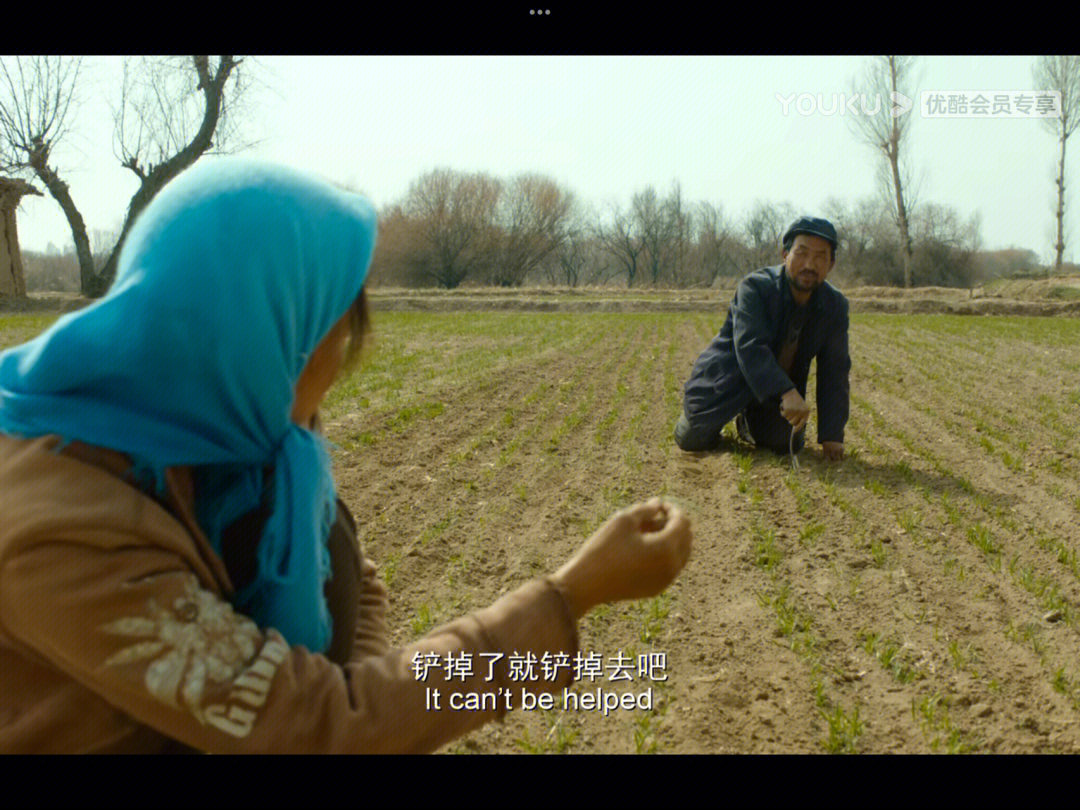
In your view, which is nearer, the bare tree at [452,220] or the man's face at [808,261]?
the bare tree at [452,220]

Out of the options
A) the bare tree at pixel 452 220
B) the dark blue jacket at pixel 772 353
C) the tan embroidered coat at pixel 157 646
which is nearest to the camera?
the tan embroidered coat at pixel 157 646

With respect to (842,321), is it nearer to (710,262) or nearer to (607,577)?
(710,262)

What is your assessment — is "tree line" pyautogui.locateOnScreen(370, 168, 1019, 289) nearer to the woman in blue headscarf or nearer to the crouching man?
the crouching man

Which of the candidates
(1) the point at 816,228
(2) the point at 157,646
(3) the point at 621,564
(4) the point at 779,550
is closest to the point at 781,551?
(4) the point at 779,550

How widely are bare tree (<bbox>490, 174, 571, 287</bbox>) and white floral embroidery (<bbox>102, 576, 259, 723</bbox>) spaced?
2.91m

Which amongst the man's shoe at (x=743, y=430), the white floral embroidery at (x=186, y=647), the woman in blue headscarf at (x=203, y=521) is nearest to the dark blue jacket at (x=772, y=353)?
the man's shoe at (x=743, y=430)

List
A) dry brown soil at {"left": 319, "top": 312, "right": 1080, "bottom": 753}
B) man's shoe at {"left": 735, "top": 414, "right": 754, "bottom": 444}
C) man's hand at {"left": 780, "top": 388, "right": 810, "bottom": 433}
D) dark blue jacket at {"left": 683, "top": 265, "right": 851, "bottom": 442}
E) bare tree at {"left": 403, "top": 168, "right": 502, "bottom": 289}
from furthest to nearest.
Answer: man's shoe at {"left": 735, "top": 414, "right": 754, "bottom": 444} < dark blue jacket at {"left": 683, "top": 265, "right": 851, "bottom": 442} < man's hand at {"left": 780, "top": 388, "right": 810, "bottom": 433} < bare tree at {"left": 403, "top": 168, "right": 502, "bottom": 289} < dry brown soil at {"left": 319, "top": 312, "right": 1080, "bottom": 753}

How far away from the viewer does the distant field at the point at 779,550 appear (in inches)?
89.9

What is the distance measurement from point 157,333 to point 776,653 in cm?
227

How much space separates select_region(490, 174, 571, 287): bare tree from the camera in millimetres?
3871

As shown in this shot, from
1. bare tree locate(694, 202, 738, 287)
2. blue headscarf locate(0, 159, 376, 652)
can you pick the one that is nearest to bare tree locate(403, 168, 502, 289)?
bare tree locate(694, 202, 738, 287)

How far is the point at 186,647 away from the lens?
33.0 inches

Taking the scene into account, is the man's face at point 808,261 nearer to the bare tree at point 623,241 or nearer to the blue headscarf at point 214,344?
the bare tree at point 623,241

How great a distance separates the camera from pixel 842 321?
496cm
